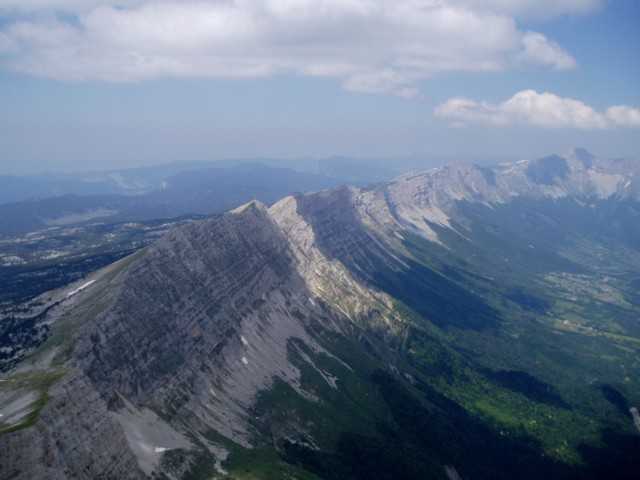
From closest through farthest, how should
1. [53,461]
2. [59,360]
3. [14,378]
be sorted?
[53,461] < [14,378] < [59,360]

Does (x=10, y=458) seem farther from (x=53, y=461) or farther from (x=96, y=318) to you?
(x=96, y=318)

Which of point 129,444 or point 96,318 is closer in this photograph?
point 129,444

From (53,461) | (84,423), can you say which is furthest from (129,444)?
(53,461)

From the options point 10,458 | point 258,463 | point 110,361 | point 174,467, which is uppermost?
point 10,458

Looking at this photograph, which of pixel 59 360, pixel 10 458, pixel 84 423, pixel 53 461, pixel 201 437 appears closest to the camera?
pixel 10 458

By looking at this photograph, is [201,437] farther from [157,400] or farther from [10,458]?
[10,458]

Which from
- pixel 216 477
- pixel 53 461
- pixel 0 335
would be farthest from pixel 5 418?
pixel 0 335

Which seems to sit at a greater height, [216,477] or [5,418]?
[5,418]

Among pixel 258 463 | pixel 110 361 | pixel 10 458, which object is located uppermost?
pixel 10 458

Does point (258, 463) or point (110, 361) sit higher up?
point (110, 361)
